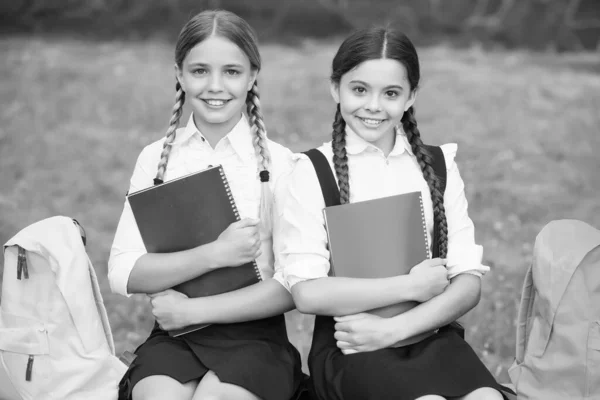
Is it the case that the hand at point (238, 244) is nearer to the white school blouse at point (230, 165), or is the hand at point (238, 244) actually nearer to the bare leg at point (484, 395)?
the white school blouse at point (230, 165)

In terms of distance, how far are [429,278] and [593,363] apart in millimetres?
399

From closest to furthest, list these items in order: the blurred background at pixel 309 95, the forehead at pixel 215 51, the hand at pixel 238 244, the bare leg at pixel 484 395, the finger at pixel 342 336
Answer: the bare leg at pixel 484 395
the finger at pixel 342 336
the hand at pixel 238 244
the forehead at pixel 215 51
the blurred background at pixel 309 95

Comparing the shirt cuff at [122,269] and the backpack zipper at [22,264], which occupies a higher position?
the backpack zipper at [22,264]

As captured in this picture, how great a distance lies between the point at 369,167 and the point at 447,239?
0.27m

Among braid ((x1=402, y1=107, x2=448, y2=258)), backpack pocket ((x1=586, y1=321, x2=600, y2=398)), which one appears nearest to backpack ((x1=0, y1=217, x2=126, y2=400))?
braid ((x1=402, y1=107, x2=448, y2=258))

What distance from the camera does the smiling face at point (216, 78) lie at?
6.46 feet

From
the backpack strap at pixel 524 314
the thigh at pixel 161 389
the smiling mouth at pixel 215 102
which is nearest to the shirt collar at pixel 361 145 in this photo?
the smiling mouth at pixel 215 102

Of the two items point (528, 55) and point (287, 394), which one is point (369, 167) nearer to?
point (287, 394)

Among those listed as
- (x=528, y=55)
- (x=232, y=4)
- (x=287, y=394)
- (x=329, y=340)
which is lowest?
(x=287, y=394)

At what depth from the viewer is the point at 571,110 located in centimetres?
548

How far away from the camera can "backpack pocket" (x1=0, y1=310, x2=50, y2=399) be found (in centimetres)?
174

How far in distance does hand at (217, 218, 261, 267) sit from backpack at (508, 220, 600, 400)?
2.23 ft

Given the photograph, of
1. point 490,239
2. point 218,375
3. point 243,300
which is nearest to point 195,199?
point 243,300

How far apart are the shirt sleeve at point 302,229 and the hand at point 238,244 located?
70 millimetres
